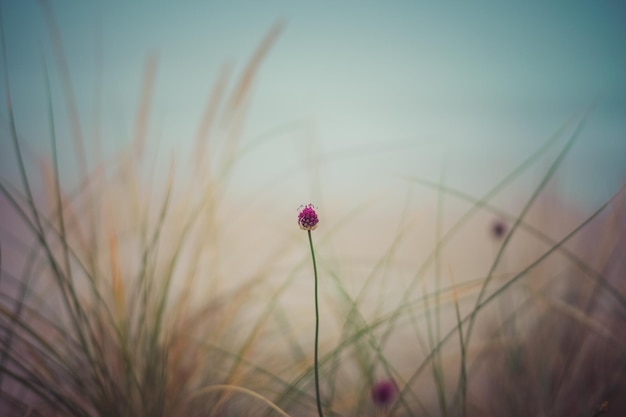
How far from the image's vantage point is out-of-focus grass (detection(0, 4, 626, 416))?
1.92ft

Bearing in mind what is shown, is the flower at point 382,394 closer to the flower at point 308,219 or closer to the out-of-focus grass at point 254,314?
the out-of-focus grass at point 254,314

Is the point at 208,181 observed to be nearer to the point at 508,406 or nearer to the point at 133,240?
the point at 133,240

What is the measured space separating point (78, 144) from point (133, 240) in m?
0.18

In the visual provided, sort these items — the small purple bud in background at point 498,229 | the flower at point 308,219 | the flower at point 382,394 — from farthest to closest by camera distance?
the small purple bud in background at point 498,229, the flower at point 382,394, the flower at point 308,219

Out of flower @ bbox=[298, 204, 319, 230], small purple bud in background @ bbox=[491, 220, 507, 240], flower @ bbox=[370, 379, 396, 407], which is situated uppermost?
flower @ bbox=[298, 204, 319, 230]

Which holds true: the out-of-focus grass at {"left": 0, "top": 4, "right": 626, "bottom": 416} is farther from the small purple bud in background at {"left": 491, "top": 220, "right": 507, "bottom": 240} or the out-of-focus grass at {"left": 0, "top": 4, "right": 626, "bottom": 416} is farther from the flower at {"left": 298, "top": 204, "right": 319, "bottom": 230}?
the flower at {"left": 298, "top": 204, "right": 319, "bottom": 230}

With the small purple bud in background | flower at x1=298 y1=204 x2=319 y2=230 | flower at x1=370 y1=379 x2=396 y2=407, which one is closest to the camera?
flower at x1=298 y1=204 x2=319 y2=230

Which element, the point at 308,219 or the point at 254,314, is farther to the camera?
the point at 254,314

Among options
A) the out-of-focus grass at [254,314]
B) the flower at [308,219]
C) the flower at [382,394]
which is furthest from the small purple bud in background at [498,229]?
the flower at [308,219]

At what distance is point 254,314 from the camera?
0.79 metres

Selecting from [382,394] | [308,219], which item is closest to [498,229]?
[382,394]

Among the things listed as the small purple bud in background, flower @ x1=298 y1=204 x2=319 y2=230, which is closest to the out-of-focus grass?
the small purple bud in background

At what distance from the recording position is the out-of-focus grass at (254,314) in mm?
585

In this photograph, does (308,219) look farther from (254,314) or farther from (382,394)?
(254,314)
